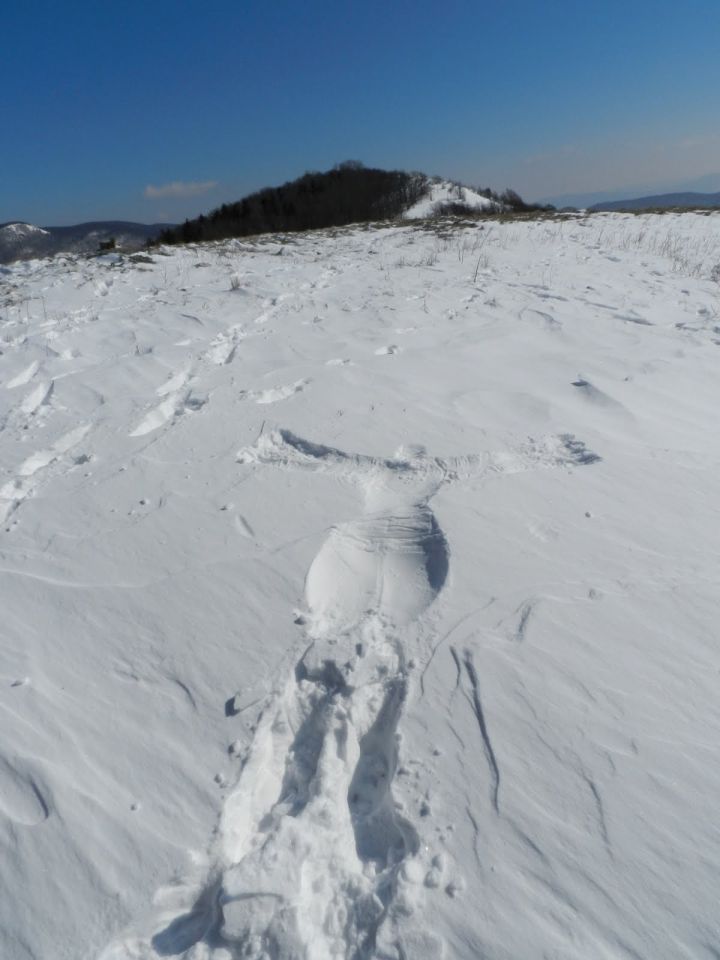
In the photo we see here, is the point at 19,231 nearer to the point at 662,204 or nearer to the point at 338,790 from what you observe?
the point at 662,204

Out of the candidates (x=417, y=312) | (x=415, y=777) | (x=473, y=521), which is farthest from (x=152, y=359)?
(x=415, y=777)

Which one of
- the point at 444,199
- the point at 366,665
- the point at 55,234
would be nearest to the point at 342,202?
the point at 444,199

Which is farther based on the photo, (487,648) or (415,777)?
(487,648)

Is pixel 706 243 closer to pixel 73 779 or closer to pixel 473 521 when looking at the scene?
pixel 473 521

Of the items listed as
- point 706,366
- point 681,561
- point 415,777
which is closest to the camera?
point 415,777

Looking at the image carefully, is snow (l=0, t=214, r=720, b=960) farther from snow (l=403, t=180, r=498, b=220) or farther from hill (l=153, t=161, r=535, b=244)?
snow (l=403, t=180, r=498, b=220)

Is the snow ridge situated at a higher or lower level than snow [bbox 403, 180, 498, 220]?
lower

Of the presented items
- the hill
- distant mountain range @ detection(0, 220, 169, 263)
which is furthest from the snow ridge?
distant mountain range @ detection(0, 220, 169, 263)
